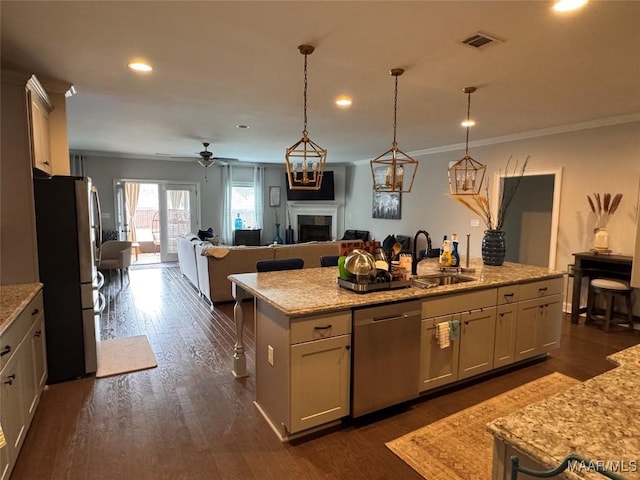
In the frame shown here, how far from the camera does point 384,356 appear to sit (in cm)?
262

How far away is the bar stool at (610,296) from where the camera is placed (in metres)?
4.46

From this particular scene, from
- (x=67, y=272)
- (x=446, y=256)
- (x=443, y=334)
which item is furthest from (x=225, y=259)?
(x=443, y=334)

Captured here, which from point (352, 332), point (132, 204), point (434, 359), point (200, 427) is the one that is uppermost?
point (132, 204)

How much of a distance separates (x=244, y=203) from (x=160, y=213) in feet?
7.22

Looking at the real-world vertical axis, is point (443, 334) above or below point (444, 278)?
below

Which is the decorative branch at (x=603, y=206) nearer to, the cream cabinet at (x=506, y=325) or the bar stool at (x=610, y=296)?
the bar stool at (x=610, y=296)

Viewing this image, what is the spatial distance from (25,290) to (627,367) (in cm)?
360

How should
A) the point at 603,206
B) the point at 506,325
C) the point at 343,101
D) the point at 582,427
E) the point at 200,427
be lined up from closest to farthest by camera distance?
the point at 582,427 → the point at 200,427 → the point at 506,325 → the point at 343,101 → the point at 603,206

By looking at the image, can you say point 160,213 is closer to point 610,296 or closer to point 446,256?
point 446,256

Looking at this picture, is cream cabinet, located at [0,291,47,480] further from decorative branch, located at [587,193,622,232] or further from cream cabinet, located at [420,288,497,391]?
decorative branch, located at [587,193,622,232]

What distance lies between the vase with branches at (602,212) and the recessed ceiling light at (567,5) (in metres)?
3.49

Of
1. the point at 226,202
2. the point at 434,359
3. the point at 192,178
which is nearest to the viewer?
the point at 434,359

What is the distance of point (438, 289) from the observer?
290 cm

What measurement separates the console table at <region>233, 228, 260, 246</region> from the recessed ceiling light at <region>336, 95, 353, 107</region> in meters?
6.34
